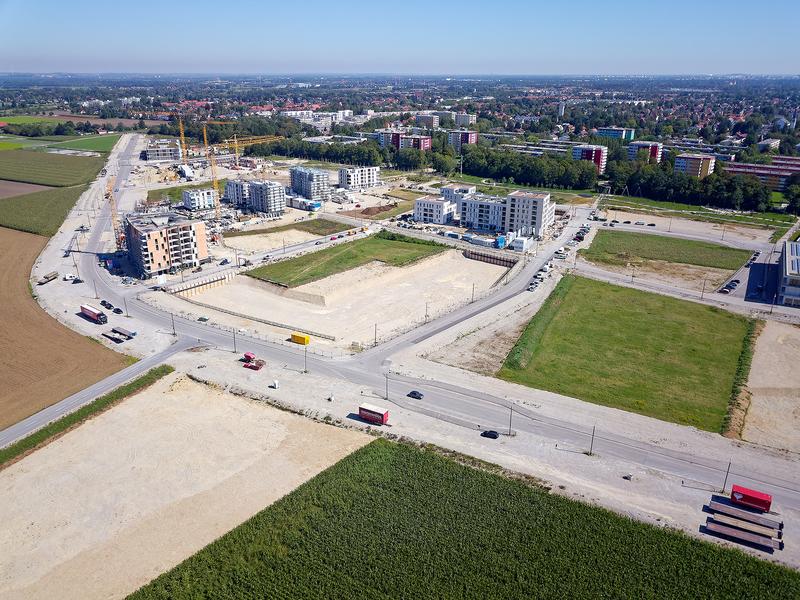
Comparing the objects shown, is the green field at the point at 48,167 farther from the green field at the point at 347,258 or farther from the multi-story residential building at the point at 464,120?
the multi-story residential building at the point at 464,120

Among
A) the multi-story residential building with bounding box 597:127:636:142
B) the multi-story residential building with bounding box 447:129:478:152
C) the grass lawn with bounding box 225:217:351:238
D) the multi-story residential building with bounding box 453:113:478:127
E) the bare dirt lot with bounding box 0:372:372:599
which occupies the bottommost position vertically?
the bare dirt lot with bounding box 0:372:372:599

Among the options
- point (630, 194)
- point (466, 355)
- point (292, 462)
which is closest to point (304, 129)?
point (630, 194)

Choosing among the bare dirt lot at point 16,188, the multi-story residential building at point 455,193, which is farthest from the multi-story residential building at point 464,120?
the bare dirt lot at point 16,188

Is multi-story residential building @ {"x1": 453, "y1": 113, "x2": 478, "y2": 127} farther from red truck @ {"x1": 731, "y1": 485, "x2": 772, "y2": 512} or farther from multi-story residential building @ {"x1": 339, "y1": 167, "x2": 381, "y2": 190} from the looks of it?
red truck @ {"x1": 731, "y1": 485, "x2": 772, "y2": 512}

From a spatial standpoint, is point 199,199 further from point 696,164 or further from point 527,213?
A: point 696,164

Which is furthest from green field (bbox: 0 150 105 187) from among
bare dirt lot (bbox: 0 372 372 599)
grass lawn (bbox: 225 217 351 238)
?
bare dirt lot (bbox: 0 372 372 599)
